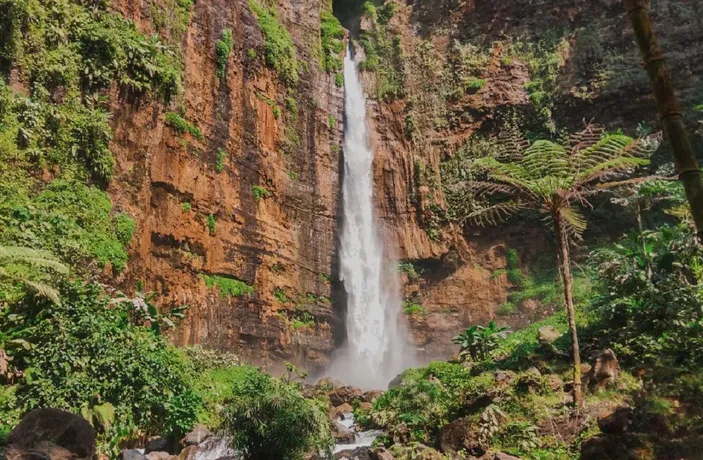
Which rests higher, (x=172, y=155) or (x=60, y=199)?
(x=172, y=155)

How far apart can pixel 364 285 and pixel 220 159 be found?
375 inches

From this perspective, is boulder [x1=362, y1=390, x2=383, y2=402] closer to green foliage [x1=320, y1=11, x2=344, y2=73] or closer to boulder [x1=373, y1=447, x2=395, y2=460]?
boulder [x1=373, y1=447, x2=395, y2=460]

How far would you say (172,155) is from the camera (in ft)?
59.0

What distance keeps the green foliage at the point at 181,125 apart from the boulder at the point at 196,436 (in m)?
10.4

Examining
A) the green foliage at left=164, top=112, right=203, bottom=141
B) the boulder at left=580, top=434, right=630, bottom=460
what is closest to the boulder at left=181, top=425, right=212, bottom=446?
the boulder at left=580, top=434, right=630, bottom=460

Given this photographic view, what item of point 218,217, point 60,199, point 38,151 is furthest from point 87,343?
point 218,217

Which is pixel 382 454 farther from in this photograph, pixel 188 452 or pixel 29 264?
pixel 29 264

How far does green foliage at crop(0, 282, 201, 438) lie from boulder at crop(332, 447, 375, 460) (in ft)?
10.7

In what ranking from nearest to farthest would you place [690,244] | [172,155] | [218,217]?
[690,244], [172,155], [218,217]

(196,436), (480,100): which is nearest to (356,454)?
(196,436)

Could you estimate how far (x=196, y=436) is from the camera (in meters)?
11.3

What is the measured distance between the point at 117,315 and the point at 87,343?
4.53 ft

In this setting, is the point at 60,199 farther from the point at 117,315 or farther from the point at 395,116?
the point at 395,116

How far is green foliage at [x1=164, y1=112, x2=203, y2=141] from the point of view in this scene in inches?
710
